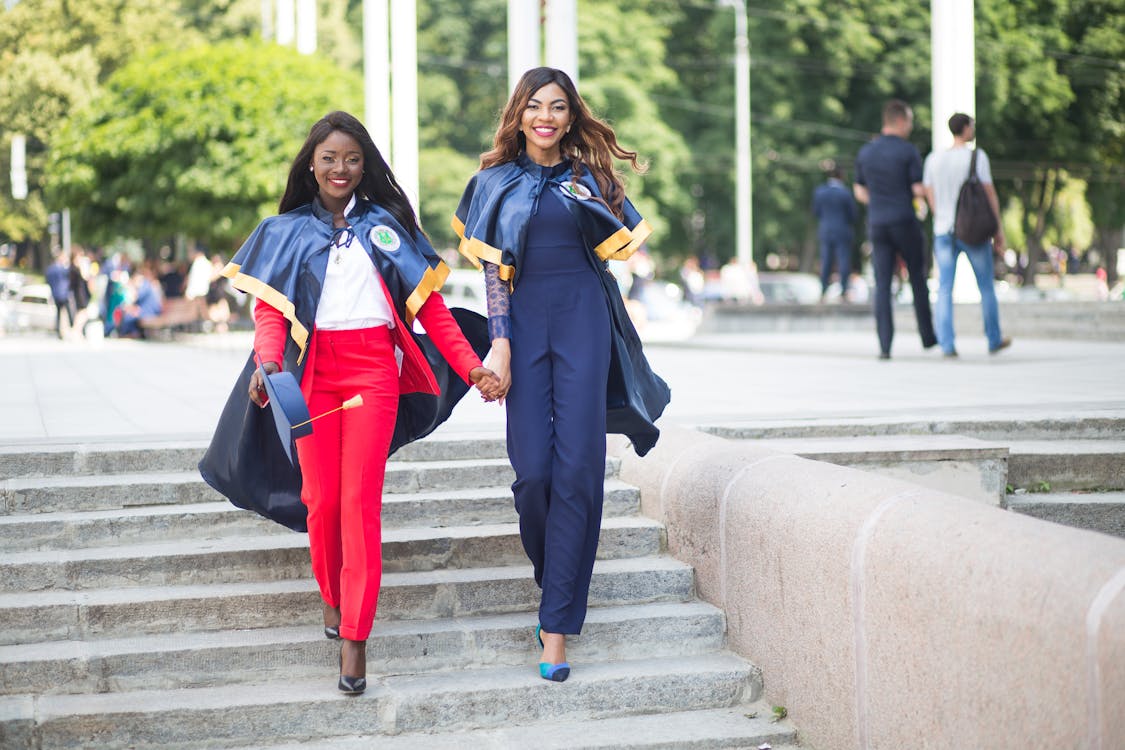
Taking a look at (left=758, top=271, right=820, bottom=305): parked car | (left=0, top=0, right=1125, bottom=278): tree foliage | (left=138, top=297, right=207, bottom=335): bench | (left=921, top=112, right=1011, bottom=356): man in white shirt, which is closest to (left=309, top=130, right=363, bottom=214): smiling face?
(left=921, top=112, right=1011, bottom=356): man in white shirt

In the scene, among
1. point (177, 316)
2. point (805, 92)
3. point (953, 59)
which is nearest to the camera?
point (953, 59)

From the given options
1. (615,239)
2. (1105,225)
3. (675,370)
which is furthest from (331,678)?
(1105,225)

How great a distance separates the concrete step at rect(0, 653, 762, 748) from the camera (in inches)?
191

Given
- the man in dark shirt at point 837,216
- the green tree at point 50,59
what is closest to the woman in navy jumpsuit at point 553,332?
the man in dark shirt at point 837,216

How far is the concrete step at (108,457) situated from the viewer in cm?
628

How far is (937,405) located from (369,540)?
4082 mm

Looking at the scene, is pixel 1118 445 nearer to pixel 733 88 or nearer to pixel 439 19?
pixel 733 88

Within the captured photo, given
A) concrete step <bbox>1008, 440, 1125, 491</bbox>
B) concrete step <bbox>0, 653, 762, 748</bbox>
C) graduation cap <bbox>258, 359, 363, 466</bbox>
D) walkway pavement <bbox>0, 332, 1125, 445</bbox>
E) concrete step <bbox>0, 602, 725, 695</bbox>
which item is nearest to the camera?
graduation cap <bbox>258, 359, 363, 466</bbox>

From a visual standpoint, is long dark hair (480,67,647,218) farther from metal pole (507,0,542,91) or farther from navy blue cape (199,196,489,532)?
metal pole (507,0,542,91)

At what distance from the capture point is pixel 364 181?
17.4 ft

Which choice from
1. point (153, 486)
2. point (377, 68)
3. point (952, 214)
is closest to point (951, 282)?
point (952, 214)

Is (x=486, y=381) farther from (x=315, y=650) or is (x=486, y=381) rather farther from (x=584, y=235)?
(x=315, y=650)

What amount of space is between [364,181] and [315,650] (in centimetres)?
164

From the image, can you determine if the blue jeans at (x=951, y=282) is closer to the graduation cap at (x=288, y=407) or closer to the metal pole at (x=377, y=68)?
the metal pole at (x=377, y=68)
